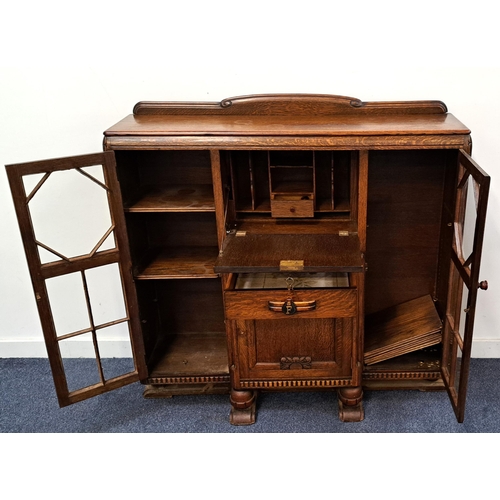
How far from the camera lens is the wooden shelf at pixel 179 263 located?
Result: 7.28 ft

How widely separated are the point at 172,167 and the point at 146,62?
44 centimetres

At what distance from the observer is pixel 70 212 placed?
2490 mm

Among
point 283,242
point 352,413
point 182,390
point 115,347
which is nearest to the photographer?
point 283,242

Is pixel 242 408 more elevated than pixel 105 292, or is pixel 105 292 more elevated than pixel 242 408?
pixel 105 292

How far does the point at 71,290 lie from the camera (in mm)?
2670

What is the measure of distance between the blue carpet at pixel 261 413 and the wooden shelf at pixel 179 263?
2.00 feet

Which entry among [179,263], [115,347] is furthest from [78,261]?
[115,347]

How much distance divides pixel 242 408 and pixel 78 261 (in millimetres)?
894

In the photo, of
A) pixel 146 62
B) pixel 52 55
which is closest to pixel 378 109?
pixel 146 62

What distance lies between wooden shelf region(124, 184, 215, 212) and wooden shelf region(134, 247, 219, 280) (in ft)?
0.90

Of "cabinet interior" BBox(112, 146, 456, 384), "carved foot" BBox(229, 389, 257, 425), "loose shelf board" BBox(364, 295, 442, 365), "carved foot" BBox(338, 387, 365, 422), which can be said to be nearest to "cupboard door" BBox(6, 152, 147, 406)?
"cabinet interior" BBox(112, 146, 456, 384)

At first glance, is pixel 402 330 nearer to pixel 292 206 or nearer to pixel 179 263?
pixel 292 206

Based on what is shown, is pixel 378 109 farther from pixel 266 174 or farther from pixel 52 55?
pixel 52 55

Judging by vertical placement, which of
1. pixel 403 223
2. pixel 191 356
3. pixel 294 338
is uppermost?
→ pixel 403 223
